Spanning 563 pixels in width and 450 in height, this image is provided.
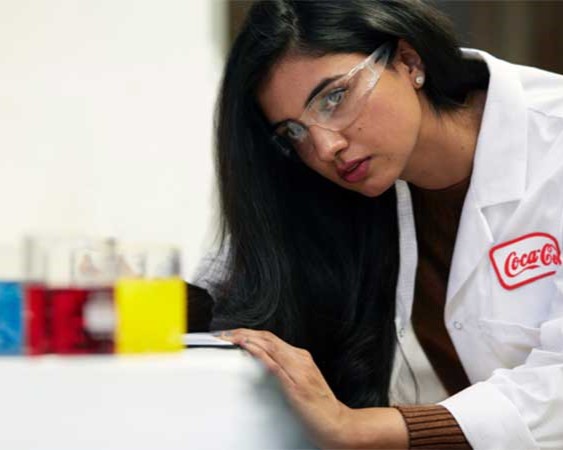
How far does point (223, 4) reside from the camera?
11.7 ft

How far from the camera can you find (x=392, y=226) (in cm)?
214

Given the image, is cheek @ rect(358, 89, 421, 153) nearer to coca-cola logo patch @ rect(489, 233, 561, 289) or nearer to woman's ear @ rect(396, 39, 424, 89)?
woman's ear @ rect(396, 39, 424, 89)

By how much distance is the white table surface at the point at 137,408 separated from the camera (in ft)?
3.09

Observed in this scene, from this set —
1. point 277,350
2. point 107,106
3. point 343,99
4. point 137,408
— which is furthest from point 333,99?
point 107,106

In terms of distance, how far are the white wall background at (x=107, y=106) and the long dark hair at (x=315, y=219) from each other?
147cm

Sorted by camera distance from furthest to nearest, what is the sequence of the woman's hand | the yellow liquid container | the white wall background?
the white wall background → the woman's hand → the yellow liquid container

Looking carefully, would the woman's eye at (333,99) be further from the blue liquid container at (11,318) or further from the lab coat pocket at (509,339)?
the blue liquid container at (11,318)

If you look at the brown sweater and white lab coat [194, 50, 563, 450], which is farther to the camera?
the brown sweater

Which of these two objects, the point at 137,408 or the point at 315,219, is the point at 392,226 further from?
the point at 137,408

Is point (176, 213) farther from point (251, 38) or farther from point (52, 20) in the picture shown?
point (251, 38)

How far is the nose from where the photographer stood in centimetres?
183

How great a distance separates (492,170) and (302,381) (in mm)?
584

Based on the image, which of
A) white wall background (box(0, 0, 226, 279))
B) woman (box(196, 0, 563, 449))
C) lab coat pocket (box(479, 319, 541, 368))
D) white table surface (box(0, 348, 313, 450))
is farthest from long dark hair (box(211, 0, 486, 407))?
white wall background (box(0, 0, 226, 279))

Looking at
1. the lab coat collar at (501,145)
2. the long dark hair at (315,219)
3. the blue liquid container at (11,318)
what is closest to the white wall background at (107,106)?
the long dark hair at (315,219)
